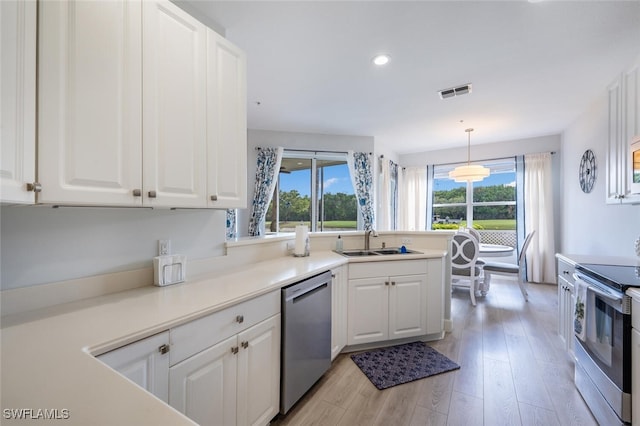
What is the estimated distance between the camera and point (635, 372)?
1.38 metres

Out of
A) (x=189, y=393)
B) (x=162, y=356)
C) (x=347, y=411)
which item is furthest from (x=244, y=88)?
(x=347, y=411)

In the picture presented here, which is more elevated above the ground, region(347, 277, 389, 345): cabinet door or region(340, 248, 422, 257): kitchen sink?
region(340, 248, 422, 257): kitchen sink

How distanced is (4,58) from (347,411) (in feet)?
7.59

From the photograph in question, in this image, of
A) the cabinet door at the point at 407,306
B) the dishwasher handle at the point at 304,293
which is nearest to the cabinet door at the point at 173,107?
the dishwasher handle at the point at 304,293

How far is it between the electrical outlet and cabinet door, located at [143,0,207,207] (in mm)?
343

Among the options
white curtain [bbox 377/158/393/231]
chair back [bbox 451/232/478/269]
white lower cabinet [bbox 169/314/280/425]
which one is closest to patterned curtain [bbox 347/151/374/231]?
white curtain [bbox 377/158/393/231]

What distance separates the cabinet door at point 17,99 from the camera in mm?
861

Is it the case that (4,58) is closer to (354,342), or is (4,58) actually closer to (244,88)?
(244,88)

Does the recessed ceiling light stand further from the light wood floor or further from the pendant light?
the light wood floor

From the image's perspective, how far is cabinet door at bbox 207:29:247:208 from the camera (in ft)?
5.27

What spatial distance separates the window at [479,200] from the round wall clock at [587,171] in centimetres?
158

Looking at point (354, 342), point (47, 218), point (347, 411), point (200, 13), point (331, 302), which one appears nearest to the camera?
point (47, 218)

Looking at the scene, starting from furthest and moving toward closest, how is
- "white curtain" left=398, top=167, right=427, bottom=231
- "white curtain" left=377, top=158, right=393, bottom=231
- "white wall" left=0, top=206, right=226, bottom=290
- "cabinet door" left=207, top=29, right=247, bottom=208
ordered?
"white curtain" left=398, top=167, right=427, bottom=231 < "white curtain" left=377, top=158, right=393, bottom=231 < "cabinet door" left=207, top=29, right=247, bottom=208 < "white wall" left=0, top=206, right=226, bottom=290

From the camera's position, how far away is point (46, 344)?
854 mm
